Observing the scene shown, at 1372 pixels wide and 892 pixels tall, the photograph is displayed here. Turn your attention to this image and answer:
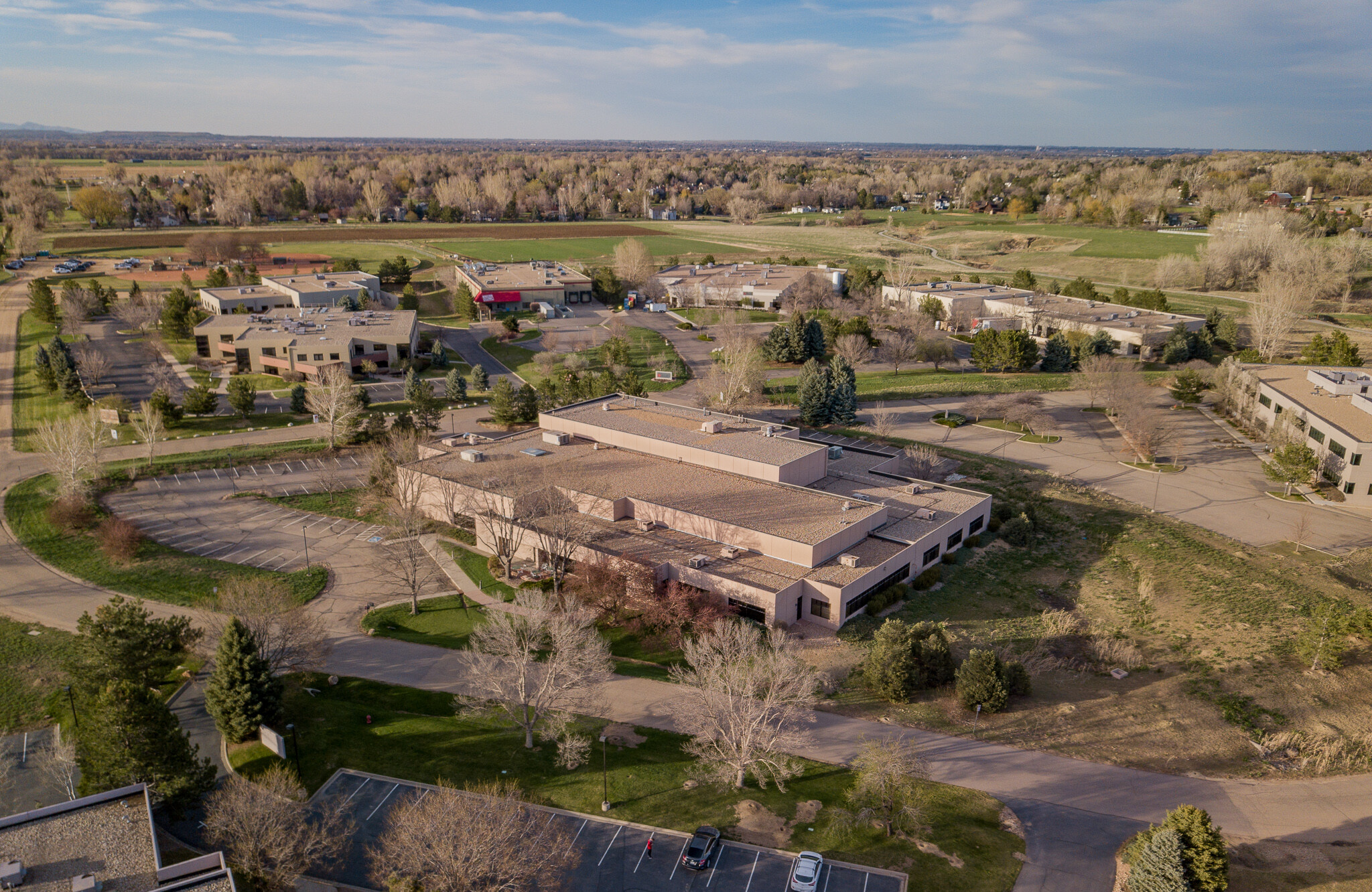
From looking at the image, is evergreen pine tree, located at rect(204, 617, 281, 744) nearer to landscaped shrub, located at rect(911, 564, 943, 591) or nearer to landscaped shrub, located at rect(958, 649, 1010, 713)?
landscaped shrub, located at rect(958, 649, 1010, 713)

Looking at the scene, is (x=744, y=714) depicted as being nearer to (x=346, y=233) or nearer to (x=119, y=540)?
(x=119, y=540)

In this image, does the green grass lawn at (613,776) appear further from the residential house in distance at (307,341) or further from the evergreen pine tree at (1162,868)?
the residential house in distance at (307,341)

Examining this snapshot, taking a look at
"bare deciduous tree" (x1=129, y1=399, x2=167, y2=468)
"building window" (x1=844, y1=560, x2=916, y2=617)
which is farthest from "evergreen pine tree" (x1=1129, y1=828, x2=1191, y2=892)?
"bare deciduous tree" (x1=129, y1=399, x2=167, y2=468)

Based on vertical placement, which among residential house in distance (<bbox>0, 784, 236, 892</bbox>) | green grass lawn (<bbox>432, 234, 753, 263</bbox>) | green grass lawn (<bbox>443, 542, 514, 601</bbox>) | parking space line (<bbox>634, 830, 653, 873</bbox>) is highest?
green grass lawn (<bbox>432, 234, 753, 263</bbox>)

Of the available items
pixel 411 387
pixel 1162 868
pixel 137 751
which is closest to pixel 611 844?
pixel 137 751

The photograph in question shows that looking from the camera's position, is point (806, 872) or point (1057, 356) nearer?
point (806, 872)
